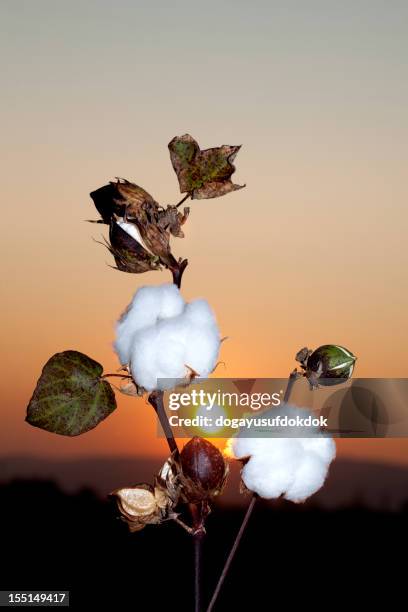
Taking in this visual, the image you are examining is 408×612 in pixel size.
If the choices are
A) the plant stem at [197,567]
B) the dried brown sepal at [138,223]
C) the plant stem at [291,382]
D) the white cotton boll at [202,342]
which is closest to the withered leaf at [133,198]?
the dried brown sepal at [138,223]

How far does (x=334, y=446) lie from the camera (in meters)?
0.93

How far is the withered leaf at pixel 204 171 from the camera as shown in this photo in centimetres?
93

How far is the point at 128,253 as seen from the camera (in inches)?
34.7

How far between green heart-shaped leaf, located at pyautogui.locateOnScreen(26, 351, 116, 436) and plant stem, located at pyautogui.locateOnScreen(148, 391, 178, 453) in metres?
0.06

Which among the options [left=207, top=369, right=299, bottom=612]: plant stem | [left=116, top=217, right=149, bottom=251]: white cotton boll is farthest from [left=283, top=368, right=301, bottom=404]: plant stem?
[left=116, top=217, right=149, bottom=251]: white cotton boll

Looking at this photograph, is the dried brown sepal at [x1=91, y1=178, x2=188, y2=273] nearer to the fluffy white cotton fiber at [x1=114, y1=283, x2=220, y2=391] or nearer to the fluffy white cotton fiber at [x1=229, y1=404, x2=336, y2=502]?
the fluffy white cotton fiber at [x1=114, y1=283, x2=220, y2=391]

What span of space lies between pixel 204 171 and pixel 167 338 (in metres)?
0.20

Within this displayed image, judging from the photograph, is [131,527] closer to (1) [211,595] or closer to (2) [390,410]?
(1) [211,595]

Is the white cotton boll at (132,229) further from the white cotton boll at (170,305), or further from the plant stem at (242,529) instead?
the plant stem at (242,529)

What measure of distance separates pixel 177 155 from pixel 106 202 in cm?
10

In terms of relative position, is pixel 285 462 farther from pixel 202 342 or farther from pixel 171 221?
pixel 171 221

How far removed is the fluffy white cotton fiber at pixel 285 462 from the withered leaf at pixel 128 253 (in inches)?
7.9

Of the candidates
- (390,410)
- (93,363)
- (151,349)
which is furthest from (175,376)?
(390,410)

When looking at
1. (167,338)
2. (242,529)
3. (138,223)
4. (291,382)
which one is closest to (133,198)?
(138,223)
